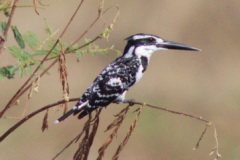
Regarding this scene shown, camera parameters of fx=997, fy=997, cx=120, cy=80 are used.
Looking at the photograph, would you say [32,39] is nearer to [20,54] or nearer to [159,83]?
[20,54]

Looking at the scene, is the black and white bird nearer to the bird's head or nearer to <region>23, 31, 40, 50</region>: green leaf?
the bird's head

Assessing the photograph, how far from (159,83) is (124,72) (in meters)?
9.37

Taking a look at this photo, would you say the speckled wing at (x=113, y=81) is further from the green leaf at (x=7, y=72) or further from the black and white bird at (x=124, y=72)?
the green leaf at (x=7, y=72)

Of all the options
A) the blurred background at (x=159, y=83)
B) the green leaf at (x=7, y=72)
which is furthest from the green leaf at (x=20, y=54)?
the blurred background at (x=159, y=83)

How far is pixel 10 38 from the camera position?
1362 cm

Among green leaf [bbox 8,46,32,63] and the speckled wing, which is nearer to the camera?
green leaf [bbox 8,46,32,63]

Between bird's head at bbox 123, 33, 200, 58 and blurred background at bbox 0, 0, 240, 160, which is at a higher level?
bird's head at bbox 123, 33, 200, 58

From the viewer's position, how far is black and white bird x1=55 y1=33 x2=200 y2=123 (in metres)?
4.98

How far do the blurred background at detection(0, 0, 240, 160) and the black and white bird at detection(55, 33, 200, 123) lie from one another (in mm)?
5944

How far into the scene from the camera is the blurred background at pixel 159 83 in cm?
1259

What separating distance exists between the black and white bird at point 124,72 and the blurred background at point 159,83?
5.94 m

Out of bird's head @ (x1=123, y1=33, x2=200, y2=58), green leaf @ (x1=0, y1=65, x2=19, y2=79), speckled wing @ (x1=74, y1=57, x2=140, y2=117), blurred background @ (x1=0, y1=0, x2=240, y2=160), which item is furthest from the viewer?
blurred background @ (x1=0, y1=0, x2=240, y2=160)

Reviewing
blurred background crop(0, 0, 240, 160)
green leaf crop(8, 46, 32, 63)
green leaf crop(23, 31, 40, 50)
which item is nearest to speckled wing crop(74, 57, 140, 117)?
green leaf crop(23, 31, 40, 50)

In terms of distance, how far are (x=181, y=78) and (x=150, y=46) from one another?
953cm
